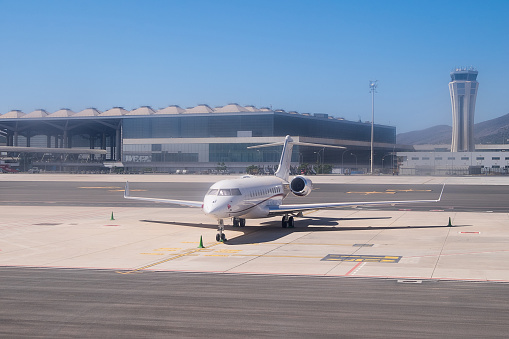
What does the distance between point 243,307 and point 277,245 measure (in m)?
13.2

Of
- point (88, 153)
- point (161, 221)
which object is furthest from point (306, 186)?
point (88, 153)

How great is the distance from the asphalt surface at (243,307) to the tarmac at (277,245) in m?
1.92

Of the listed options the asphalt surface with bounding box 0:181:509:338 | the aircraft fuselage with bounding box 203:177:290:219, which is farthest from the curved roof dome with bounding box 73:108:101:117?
the asphalt surface with bounding box 0:181:509:338

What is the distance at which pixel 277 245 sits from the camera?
94.7 ft

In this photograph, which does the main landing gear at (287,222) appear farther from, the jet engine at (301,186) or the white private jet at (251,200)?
the jet engine at (301,186)

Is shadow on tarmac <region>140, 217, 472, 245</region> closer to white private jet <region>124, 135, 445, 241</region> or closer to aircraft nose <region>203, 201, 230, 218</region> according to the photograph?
white private jet <region>124, 135, 445, 241</region>

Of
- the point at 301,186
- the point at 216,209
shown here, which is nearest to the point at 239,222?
the point at 301,186

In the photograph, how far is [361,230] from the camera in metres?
Answer: 35.1

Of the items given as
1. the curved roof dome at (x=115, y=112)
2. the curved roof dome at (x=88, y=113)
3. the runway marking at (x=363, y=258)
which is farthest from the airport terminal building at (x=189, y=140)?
the runway marking at (x=363, y=258)

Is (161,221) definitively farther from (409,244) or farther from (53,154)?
(53,154)

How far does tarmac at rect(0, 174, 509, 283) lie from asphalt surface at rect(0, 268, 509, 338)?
1920mm

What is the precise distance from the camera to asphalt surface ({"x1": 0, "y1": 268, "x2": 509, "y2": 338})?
13492 millimetres

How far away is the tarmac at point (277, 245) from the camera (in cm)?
2238

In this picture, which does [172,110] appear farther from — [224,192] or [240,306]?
[240,306]
